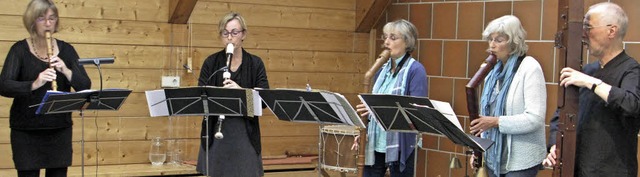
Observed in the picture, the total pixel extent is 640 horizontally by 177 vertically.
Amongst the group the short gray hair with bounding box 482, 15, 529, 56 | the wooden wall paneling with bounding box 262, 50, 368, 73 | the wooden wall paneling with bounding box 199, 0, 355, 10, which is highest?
the wooden wall paneling with bounding box 199, 0, 355, 10

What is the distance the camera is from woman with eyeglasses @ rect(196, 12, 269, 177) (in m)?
4.93

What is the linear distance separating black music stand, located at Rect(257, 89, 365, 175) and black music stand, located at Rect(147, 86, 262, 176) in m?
0.09

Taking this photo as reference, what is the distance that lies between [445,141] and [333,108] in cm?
263

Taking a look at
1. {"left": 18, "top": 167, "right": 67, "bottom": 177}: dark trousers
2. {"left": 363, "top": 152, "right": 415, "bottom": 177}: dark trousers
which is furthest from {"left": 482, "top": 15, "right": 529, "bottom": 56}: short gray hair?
{"left": 18, "top": 167, "right": 67, "bottom": 177}: dark trousers

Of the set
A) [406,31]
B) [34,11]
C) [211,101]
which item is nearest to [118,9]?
[34,11]

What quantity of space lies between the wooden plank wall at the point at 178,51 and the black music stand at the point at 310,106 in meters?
2.29

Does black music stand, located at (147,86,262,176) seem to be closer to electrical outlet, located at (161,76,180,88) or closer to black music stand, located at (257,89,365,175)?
black music stand, located at (257,89,365,175)

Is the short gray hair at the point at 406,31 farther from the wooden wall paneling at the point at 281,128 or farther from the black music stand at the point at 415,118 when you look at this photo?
the wooden wall paneling at the point at 281,128

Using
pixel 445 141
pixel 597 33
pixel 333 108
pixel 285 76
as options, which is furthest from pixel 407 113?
pixel 285 76

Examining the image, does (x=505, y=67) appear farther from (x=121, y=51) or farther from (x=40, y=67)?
(x=121, y=51)

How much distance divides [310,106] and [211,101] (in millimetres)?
499

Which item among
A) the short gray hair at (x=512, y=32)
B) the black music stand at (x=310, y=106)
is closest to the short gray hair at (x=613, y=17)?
the short gray hair at (x=512, y=32)

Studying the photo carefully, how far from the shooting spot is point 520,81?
4.24 m

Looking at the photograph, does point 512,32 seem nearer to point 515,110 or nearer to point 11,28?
point 515,110
